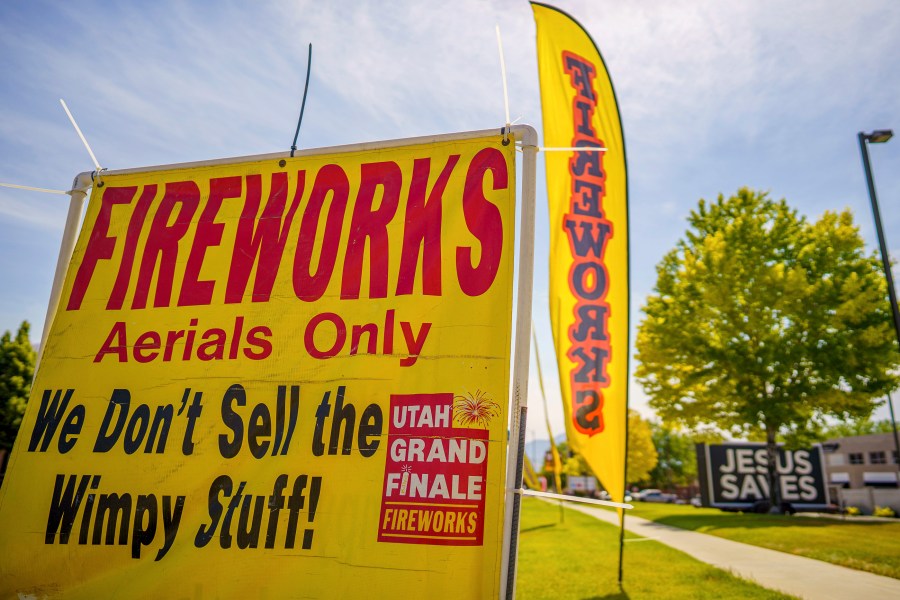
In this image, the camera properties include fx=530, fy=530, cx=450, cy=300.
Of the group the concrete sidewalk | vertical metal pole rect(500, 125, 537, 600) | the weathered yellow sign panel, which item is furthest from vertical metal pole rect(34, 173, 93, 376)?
the concrete sidewalk

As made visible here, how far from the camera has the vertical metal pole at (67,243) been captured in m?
3.26

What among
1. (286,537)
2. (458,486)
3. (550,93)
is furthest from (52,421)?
(550,93)

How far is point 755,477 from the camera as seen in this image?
2355cm

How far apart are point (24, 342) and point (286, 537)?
3068 cm

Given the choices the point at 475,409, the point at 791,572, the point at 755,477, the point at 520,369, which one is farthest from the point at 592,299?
the point at 755,477

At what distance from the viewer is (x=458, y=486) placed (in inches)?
98.7

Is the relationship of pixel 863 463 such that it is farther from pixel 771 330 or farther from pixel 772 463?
pixel 771 330

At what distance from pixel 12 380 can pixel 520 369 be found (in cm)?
3000

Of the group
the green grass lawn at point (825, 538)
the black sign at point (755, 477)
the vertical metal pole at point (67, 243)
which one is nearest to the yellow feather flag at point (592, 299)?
the vertical metal pole at point (67, 243)

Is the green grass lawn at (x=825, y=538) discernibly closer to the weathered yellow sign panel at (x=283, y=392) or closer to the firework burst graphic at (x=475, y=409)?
the firework burst graphic at (x=475, y=409)

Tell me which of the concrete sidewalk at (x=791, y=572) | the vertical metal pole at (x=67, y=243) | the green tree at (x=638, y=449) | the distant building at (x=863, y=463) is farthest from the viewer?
the green tree at (x=638, y=449)

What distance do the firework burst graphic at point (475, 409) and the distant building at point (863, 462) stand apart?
49011mm

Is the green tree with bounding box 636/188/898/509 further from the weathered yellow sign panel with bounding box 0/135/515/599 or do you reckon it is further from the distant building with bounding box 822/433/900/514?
the distant building with bounding box 822/433/900/514

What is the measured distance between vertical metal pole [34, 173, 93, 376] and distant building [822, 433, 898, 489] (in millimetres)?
50180
